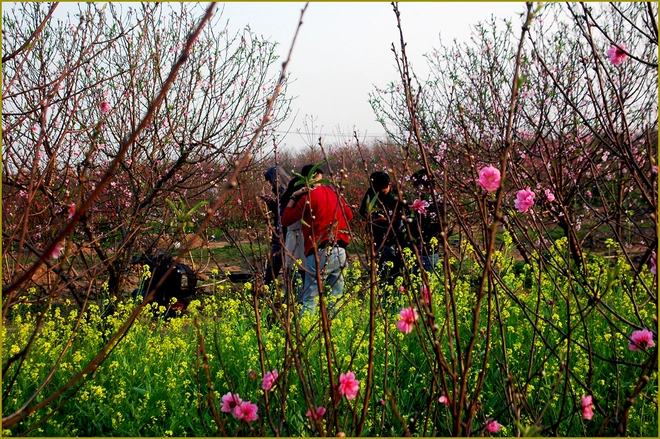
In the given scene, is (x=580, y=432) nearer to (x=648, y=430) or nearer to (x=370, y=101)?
(x=648, y=430)

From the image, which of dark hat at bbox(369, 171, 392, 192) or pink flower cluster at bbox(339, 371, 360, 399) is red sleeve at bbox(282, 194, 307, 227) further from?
pink flower cluster at bbox(339, 371, 360, 399)

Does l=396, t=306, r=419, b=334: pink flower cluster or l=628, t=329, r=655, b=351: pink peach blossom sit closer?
l=396, t=306, r=419, b=334: pink flower cluster

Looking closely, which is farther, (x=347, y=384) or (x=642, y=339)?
(x=642, y=339)

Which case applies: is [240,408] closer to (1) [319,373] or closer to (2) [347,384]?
(2) [347,384]

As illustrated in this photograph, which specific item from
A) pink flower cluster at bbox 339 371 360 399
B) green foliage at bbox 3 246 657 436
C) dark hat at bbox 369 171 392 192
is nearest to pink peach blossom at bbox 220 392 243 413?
pink flower cluster at bbox 339 371 360 399

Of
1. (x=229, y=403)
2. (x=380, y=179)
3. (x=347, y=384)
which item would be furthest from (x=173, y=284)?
(x=347, y=384)

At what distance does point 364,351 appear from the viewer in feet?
11.5

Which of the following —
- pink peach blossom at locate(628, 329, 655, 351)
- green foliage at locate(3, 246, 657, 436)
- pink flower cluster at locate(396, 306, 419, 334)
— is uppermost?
pink flower cluster at locate(396, 306, 419, 334)

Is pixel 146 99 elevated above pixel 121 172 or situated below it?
above

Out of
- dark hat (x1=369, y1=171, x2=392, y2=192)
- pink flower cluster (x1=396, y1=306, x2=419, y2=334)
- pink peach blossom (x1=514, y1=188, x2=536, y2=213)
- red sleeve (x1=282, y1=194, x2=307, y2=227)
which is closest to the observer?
pink flower cluster (x1=396, y1=306, x2=419, y2=334)

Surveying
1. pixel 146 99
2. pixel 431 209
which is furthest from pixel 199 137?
pixel 431 209

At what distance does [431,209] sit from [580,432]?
185 inches

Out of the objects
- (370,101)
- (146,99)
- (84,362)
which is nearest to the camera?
(84,362)

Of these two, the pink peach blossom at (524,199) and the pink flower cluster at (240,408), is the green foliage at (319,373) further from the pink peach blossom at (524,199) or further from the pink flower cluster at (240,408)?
the pink flower cluster at (240,408)
